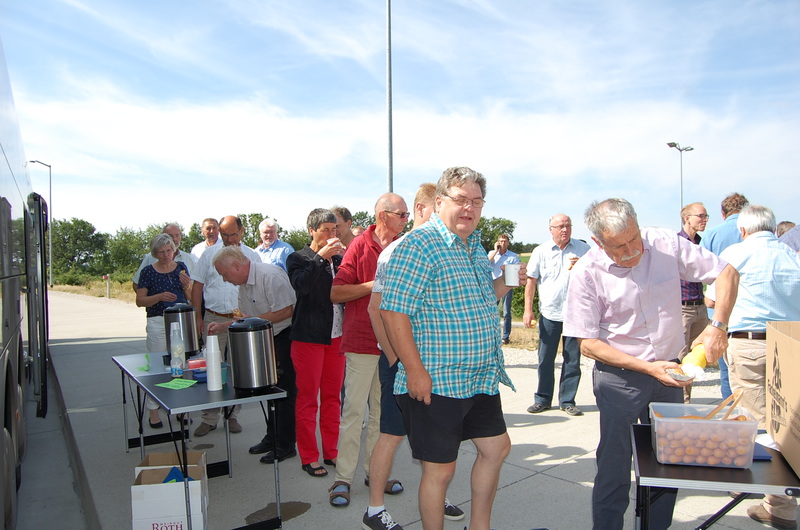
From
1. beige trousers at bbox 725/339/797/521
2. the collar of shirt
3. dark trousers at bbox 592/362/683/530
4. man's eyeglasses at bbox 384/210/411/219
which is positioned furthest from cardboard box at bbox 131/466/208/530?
beige trousers at bbox 725/339/797/521

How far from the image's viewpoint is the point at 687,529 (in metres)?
3.13

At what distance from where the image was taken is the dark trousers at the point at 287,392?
4.30 metres

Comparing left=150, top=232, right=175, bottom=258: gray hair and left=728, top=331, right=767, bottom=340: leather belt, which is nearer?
left=728, top=331, right=767, bottom=340: leather belt

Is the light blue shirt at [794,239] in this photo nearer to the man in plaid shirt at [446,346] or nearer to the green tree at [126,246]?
the man in plaid shirt at [446,346]

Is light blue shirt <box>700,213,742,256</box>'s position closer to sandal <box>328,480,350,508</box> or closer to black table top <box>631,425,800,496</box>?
black table top <box>631,425,800,496</box>

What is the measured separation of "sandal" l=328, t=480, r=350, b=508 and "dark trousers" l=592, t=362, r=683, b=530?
1.53 meters

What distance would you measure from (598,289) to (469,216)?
0.71m

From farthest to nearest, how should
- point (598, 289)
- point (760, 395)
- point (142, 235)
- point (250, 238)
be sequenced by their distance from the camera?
point (142, 235) < point (250, 238) < point (760, 395) < point (598, 289)

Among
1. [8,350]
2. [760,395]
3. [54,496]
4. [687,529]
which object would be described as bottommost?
[54,496]

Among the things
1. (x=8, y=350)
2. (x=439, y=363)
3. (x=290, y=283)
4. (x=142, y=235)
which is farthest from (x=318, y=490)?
(x=142, y=235)

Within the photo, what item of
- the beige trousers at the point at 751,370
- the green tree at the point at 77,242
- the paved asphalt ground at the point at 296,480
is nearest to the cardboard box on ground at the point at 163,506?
the paved asphalt ground at the point at 296,480

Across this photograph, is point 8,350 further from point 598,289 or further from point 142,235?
point 142,235

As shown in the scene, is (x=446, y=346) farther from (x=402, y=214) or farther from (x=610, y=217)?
(x=402, y=214)

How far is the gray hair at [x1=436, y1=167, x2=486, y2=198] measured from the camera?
266 cm
